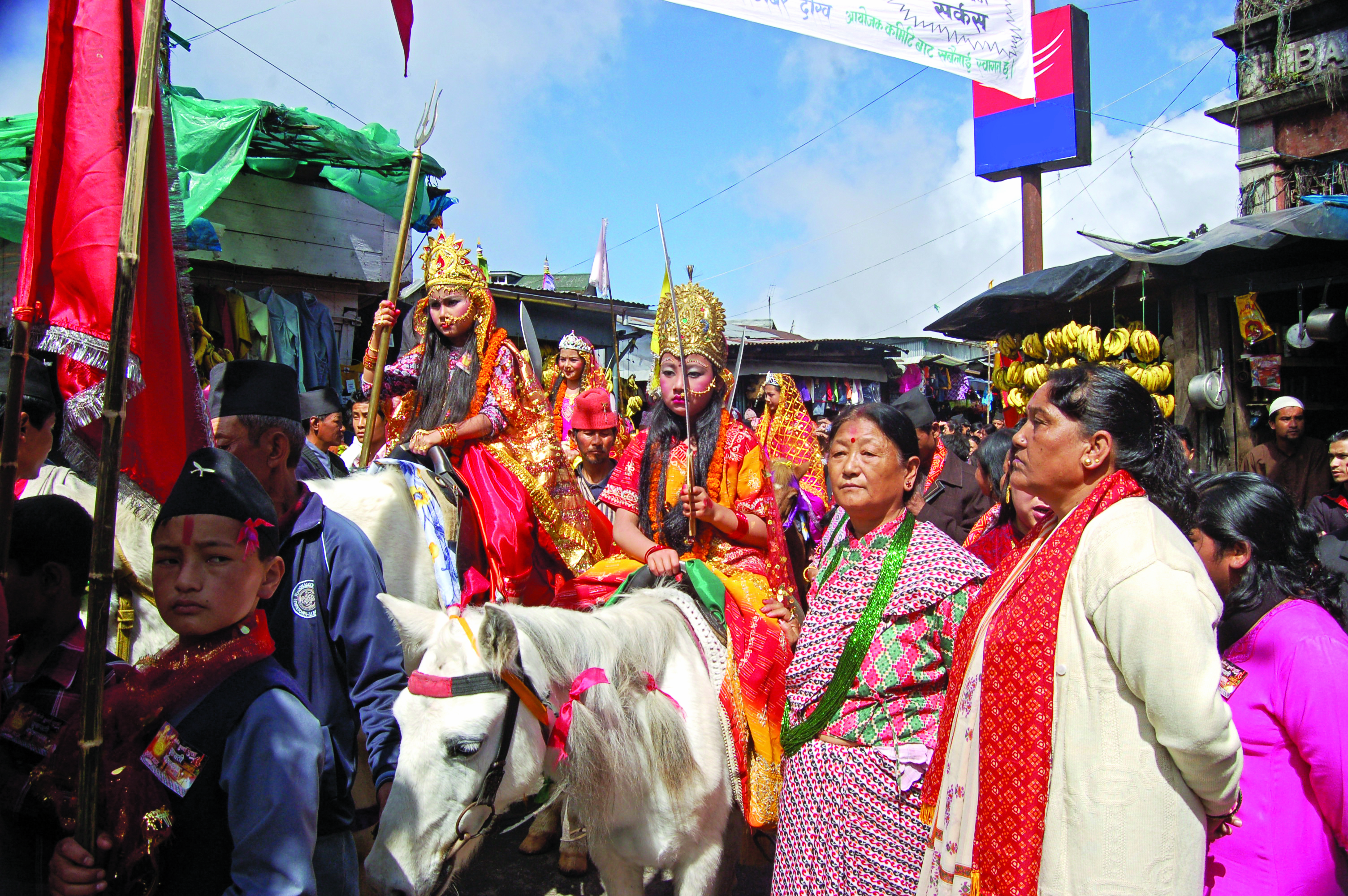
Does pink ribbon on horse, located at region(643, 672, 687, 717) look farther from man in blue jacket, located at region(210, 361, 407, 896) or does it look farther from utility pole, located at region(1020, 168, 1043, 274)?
utility pole, located at region(1020, 168, 1043, 274)

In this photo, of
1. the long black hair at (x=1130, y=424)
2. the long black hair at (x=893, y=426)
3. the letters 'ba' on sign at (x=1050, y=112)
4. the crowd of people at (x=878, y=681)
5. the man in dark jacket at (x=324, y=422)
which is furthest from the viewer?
the letters 'ba' on sign at (x=1050, y=112)

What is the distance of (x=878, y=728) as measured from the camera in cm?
226

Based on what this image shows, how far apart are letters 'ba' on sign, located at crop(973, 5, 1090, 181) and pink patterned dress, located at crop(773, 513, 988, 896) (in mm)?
8459

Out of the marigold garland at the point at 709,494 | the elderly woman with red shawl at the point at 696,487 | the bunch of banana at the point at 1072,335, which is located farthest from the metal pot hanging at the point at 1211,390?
the marigold garland at the point at 709,494

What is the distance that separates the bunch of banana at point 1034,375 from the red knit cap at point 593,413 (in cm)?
454

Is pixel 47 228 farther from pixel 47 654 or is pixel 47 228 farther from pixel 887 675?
pixel 887 675

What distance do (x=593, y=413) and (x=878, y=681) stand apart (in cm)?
477

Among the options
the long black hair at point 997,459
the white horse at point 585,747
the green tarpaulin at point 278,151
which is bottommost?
the white horse at point 585,747

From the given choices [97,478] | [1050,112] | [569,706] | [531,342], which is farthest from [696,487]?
[1050,112]

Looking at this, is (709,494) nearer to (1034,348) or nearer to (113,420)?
(113,420)

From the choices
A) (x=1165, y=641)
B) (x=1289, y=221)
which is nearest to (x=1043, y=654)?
(x=1165, y=641)

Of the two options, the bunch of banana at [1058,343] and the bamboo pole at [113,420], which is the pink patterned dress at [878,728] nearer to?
the bamboo pole at [113,420]

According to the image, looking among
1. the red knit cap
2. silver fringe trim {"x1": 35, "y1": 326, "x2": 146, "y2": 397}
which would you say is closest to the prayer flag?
the red knit cap

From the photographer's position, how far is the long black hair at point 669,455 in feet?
12.6
